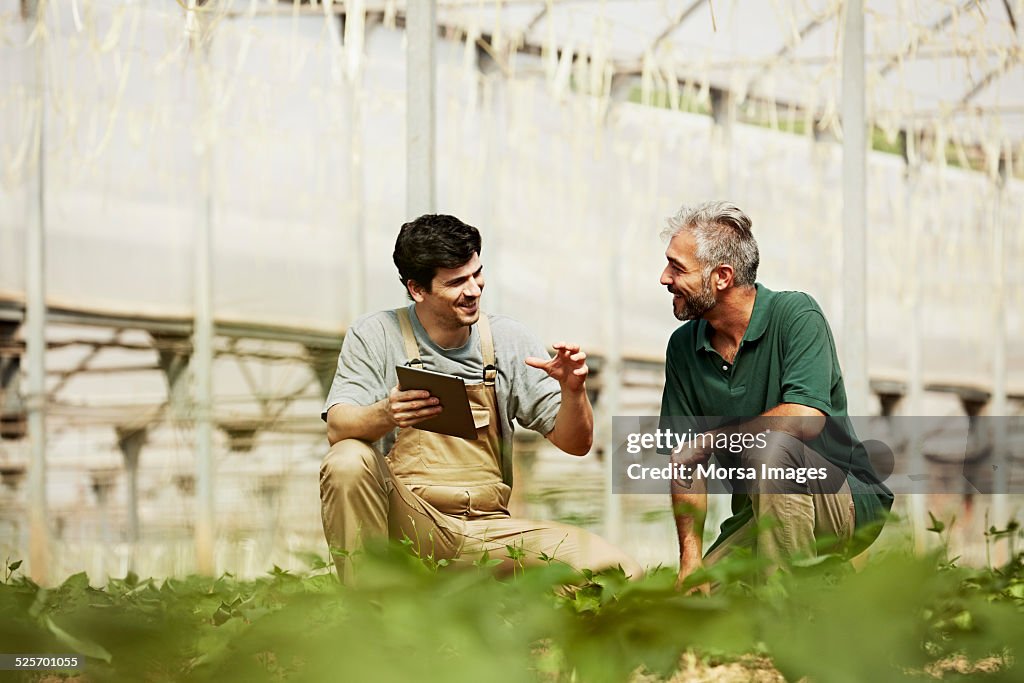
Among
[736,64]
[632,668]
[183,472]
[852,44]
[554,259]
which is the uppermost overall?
[736,64]

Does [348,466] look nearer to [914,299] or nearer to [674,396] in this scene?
[674,396]

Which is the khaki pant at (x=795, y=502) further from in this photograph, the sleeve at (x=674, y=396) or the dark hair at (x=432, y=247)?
the dark hair at (x=432, y=247)

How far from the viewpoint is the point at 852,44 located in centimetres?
329

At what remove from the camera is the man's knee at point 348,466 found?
7.21 ft

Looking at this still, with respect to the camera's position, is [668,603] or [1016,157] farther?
[1016,157]

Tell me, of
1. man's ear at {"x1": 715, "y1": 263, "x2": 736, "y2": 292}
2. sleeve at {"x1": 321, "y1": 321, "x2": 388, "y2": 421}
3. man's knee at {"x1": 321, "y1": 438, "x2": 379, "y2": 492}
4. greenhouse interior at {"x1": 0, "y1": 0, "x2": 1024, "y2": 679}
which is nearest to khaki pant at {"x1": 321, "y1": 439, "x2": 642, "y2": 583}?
man's knee at {"x1": 321, "y1": 438, "x2": 379, "y2": 492}

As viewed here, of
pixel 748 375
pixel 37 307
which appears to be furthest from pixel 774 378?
pixel 37 307

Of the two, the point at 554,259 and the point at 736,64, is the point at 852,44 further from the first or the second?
the point at 554,259

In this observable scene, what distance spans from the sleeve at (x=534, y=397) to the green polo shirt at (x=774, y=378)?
298 mm

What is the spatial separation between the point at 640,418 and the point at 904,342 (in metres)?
4.89

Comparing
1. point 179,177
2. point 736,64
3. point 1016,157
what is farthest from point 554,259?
point 1016,157

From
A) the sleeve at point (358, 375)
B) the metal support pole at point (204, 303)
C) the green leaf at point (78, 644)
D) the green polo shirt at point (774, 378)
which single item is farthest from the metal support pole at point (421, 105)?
the metal support pole at point (204, 303)

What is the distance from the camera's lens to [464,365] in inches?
97.8

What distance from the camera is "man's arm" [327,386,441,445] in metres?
2.17
